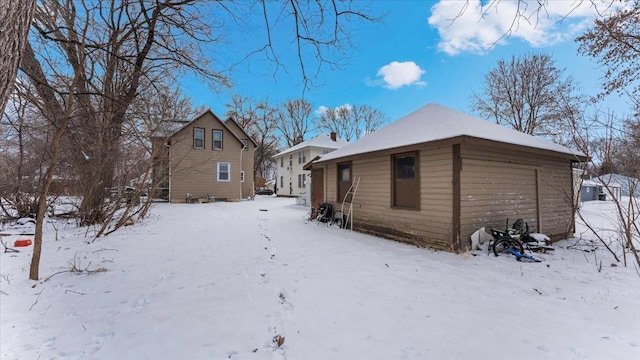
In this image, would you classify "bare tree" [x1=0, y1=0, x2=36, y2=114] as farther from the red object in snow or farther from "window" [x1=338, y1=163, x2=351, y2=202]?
"window" [x1=338, y1=163, x2=351, y2=202]

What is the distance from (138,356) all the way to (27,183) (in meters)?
10.6

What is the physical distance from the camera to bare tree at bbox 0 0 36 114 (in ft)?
4.05

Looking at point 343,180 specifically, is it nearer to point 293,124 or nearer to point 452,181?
point 452,181

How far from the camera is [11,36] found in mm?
1292

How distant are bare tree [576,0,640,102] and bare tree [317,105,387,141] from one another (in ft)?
102

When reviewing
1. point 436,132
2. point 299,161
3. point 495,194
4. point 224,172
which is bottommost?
point 495,194

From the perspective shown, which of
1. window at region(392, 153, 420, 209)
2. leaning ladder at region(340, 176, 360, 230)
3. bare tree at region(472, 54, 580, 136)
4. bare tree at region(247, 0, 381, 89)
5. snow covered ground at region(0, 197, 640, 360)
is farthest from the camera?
bare tree at region(472, 54, 580, 136)

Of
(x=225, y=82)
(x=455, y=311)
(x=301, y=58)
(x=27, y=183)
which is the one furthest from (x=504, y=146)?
(x=27, y=183)

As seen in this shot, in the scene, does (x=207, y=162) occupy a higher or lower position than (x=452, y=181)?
higher

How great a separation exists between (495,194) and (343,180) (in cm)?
481

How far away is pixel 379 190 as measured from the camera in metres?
8.21

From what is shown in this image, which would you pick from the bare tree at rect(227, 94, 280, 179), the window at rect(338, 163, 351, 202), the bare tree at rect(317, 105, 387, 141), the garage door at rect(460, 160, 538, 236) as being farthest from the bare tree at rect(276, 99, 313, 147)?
the garage door at rect(460, 160, 538, 236)

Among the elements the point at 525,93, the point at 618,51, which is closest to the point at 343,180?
the point at 618,51

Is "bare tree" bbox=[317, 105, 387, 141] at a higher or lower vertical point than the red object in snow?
higher
